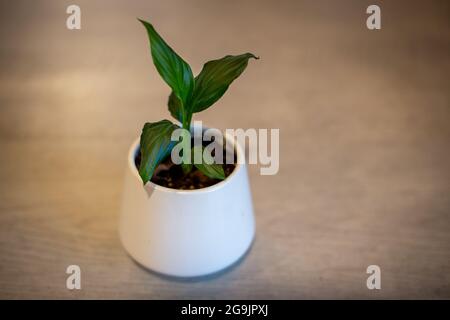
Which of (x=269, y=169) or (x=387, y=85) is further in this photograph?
(x=387, y=85)

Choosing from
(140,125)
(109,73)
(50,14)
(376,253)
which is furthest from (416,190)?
(50,14)

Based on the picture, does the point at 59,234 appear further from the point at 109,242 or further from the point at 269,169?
the point at 269,169

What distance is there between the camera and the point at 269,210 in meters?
0.67

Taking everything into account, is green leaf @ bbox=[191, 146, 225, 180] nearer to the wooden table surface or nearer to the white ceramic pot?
the white ceramic pot

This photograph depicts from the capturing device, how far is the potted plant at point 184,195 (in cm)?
51

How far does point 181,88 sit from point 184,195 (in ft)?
0.32

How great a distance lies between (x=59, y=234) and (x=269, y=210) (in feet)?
0.77

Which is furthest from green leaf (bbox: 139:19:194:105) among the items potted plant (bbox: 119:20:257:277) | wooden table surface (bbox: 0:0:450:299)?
wooden table surface (bbox: 0:0:450:299)

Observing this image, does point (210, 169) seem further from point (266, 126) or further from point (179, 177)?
point (266, 126)

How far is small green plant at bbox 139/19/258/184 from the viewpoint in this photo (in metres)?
0.50

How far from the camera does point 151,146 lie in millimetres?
499

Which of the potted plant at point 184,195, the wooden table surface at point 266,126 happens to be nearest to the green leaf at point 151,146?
the potted plant at point 184,195

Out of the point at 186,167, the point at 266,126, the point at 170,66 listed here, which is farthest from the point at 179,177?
the point at 266,126

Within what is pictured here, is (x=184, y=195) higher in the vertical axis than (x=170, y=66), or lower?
lower
